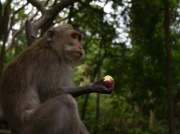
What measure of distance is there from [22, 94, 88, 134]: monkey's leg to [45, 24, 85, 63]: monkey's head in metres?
0.71

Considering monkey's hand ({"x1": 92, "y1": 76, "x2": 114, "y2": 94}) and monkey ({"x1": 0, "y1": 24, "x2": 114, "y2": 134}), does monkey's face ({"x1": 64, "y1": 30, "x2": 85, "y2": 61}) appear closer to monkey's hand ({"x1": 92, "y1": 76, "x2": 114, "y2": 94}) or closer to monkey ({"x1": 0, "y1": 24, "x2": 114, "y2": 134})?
monkey ({"x1": 0, "y1": 24, "x2": 114, "y2": 134})

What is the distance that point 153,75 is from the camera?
1038 cm

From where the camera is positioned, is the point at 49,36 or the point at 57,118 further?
the point at 49,36

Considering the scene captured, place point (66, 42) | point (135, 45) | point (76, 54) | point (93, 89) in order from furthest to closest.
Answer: point (135, 45) → point (66, 42) → point (76, 54) → point (93, 89)

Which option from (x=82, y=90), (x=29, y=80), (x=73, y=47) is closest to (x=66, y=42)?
(x=73, y=47)

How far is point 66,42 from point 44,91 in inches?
31.2

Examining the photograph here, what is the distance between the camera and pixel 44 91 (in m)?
4.39

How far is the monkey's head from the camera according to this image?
4.71m

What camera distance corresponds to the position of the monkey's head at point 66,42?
4.71 meters

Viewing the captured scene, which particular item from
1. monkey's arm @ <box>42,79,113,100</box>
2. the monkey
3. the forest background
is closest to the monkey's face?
the monkey

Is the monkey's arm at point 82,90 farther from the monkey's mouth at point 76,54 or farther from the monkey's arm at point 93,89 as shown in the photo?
the monkey's mouth at point 76,54

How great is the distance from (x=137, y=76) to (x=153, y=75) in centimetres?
48

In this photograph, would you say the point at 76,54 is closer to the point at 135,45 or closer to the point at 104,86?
the point at 104,86

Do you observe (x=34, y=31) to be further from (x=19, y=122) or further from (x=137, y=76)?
(x=137, y=76)
